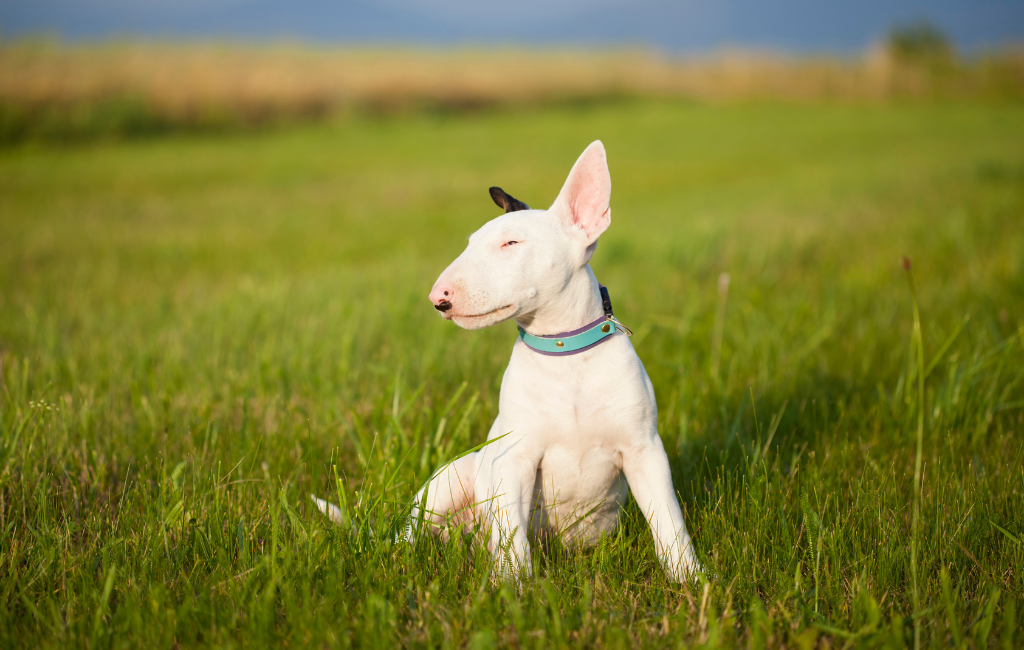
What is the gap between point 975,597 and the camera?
1.96 m

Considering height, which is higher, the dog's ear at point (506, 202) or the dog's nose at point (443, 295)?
the dog's ear at point (506, 202)

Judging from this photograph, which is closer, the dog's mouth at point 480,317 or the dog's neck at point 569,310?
the dog's mouth at point 480,317

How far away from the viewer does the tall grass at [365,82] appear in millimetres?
18281

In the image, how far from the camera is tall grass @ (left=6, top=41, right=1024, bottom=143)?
18281 mm

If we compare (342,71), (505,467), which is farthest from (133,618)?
(342,71)

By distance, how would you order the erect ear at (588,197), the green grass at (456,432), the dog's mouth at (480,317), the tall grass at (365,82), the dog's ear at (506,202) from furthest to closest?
the tall grass at (365,82) < the dog's ear at (506,202) < the erect ear at (588,197) < the dog's mouth at (480,317) < the green grass at (456,432)

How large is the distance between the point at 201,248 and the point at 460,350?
5248 mm

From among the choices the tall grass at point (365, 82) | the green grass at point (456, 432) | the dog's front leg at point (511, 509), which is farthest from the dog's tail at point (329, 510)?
the tall grass at point (365, 82)

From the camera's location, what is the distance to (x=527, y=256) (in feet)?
6.61

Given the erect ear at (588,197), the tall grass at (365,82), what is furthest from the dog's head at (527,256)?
the tall grass at (365,82)

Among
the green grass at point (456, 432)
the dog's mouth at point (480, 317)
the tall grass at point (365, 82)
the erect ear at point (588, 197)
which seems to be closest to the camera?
the green grass at point (456, 432)

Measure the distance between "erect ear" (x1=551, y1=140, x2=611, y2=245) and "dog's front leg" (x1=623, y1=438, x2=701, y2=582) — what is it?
683 millimetres

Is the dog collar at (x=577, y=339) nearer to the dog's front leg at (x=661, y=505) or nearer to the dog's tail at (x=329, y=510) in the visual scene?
the dog's front leg at (x=661, y=505)

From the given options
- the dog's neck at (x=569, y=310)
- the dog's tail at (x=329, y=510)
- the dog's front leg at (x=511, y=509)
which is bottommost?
the dog's tail at (x=329, y=510)
